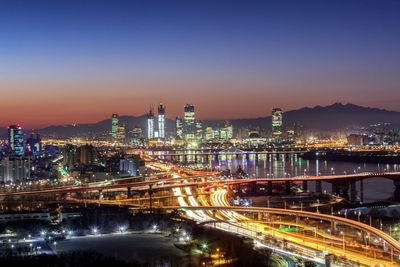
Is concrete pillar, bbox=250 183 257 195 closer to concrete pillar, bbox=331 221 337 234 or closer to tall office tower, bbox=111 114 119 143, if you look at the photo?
concrete pillar, bbox=331 221 337 234

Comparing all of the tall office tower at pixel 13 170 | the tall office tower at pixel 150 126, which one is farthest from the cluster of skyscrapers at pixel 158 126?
the tall office tower at pixel 13 170

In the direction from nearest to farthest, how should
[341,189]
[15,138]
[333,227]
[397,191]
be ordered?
[333,227]
[397,191]
[341,189]
[15,138]

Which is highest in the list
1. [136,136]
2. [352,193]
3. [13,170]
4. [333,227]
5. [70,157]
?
[136,136]

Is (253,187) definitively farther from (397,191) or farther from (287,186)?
(397,191)

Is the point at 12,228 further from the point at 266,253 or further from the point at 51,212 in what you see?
the point at 266,253

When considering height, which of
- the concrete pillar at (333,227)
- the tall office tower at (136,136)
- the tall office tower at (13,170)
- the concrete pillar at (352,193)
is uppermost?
the tall office tower at (136,136)

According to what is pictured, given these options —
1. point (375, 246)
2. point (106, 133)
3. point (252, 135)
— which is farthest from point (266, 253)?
point (106, 133)

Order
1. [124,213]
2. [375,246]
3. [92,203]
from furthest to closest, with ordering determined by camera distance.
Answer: [92,203] → [124,213] → [375,246]

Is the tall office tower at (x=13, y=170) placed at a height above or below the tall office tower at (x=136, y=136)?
below

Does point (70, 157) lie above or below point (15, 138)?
below

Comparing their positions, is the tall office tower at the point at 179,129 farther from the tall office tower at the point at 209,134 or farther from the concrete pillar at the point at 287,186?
the concrete pillar at the point at 287,186

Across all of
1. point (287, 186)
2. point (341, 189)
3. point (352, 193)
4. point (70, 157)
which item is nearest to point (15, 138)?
point (70, 157)
